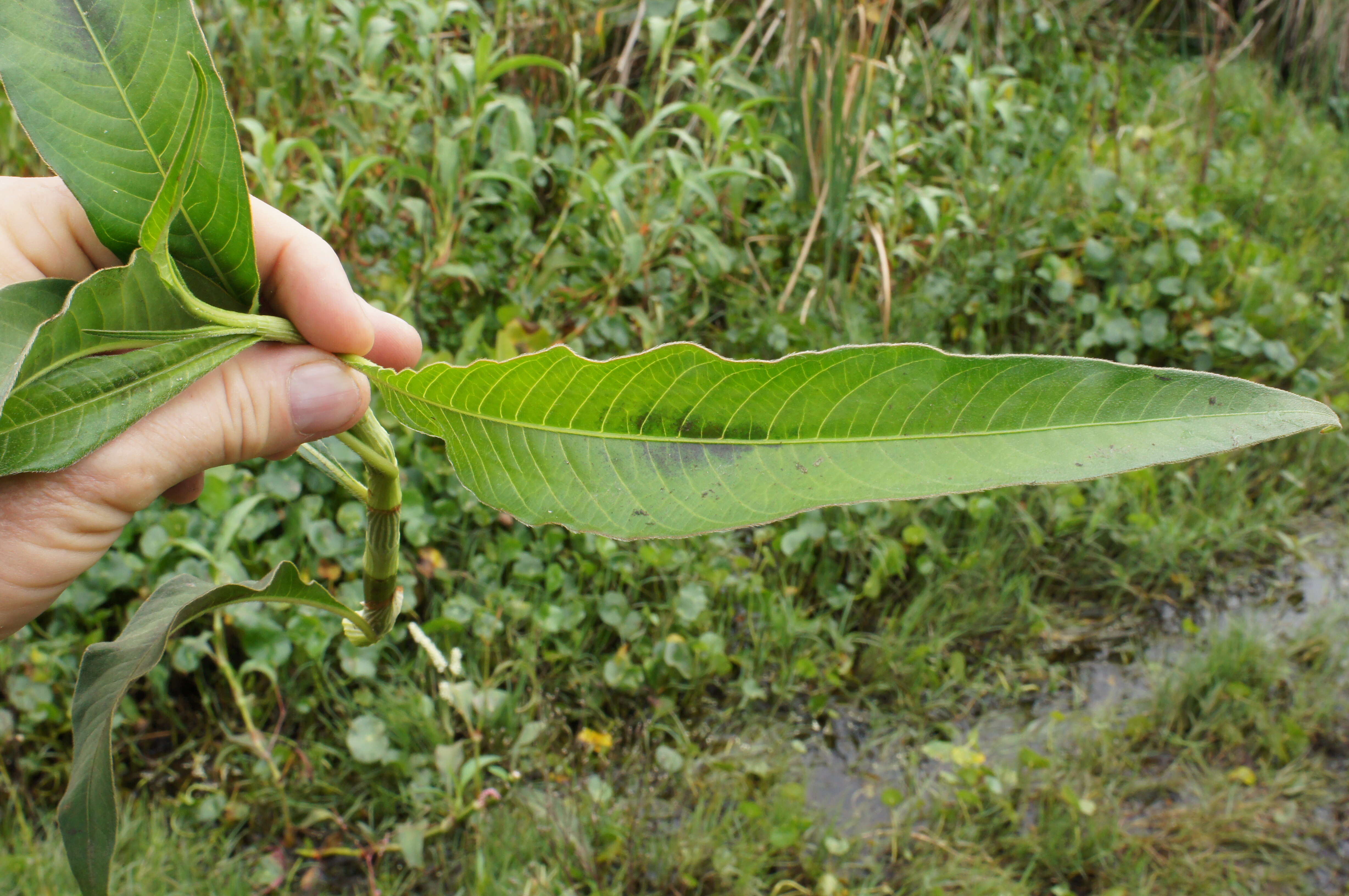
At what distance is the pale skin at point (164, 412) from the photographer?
2.33 ft

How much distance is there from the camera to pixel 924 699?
6.37 feet

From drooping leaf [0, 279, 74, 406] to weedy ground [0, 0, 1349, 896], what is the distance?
0.91 meters

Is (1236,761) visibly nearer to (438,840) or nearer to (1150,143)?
(438,840)

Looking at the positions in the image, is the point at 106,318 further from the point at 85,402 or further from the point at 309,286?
the point at 309,286

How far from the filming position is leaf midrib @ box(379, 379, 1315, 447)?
0.44 m

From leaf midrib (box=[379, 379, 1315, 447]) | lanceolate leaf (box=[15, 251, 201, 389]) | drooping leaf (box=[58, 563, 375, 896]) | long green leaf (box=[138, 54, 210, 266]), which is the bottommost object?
drooping leaf (box=[58, 563, 375, 896])

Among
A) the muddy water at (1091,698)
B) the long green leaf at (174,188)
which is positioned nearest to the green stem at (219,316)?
the long green leaf at (174,188)

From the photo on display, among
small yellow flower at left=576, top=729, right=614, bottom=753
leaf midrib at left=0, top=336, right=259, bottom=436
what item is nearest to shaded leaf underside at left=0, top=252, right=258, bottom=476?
leaf midrib at left=0, top=336, right=259, bottom=436

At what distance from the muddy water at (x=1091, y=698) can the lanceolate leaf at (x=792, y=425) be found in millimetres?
1397

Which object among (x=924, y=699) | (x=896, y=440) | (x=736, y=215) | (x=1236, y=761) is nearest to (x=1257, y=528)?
(x=1236, y=761)

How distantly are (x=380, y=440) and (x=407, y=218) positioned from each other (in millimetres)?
1895

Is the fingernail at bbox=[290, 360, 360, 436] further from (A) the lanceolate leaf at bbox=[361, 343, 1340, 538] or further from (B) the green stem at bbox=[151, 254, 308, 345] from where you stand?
(A) the lanceolate leaf at bbox=[361, 343, 1340, 538]

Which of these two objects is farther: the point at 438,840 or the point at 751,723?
the point at 751,723

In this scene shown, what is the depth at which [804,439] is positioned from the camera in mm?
481
